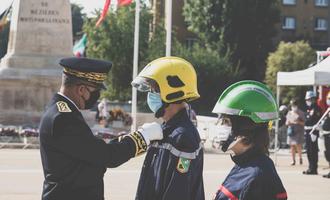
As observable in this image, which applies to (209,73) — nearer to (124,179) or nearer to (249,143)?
(124,179)

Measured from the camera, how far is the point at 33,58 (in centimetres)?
2722

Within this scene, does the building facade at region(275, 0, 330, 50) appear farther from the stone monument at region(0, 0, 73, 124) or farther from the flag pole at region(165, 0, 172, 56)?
the flag pole at region(165, 0, 172, 56)

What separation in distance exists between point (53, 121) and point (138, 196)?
2.24ft

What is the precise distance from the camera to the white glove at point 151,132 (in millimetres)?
4766

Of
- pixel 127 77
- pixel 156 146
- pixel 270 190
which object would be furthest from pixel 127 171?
pixel 127 77

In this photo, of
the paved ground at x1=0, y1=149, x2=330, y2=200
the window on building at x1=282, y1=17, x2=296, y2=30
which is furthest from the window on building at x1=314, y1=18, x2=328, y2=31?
the paved ground at x1=0, y1=149, x2=330, y2=200

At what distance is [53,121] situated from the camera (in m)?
4.68

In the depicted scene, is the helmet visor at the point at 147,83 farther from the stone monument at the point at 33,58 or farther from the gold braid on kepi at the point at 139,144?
the stone monument at the point at 33,58

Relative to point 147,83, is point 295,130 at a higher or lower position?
lower

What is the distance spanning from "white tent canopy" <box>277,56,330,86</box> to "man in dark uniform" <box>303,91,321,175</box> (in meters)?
0.44

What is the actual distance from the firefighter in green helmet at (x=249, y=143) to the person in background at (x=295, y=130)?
50.9 feet

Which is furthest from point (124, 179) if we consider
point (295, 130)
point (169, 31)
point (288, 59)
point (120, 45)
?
point (120, 45)

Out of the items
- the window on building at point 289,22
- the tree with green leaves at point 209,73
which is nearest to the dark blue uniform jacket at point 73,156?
the tree with green leaves at point 209,73

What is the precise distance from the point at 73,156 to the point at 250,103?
3.66 feet
